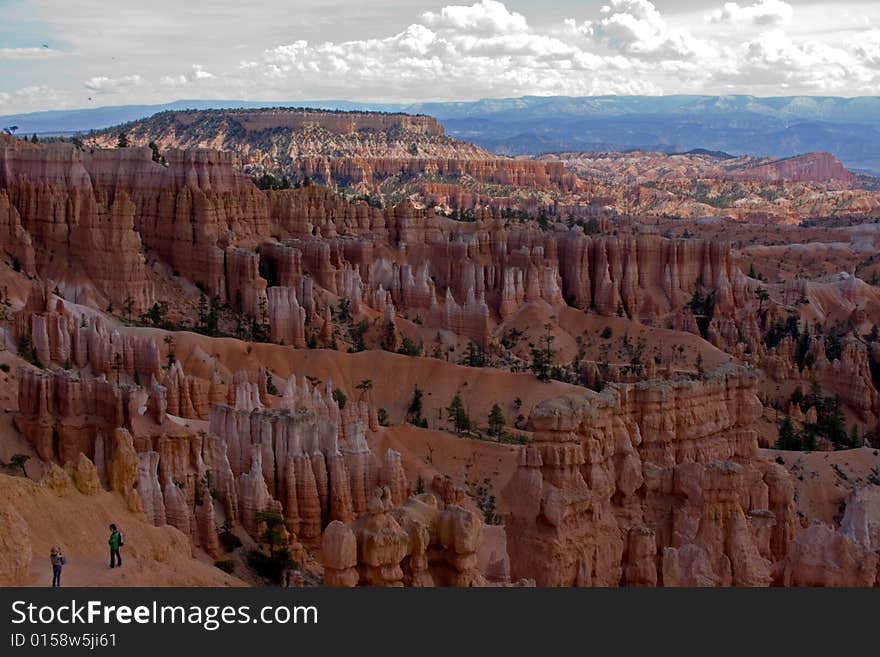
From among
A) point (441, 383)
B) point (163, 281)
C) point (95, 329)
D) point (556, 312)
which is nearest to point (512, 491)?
point (95, 329)

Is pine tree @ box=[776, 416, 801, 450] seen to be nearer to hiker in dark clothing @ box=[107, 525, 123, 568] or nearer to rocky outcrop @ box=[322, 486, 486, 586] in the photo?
rocky outcrop @ box=[322, 486, 486, 586]

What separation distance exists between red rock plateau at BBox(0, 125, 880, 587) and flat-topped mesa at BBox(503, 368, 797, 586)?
0.21 feet

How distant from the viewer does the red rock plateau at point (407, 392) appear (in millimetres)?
21234

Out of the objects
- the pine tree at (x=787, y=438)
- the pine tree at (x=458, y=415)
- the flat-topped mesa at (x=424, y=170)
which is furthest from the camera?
the flat-topped mesa at (x=424, y=170)

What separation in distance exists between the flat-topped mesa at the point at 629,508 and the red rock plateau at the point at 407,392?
0.21ft

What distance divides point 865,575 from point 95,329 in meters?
30.4

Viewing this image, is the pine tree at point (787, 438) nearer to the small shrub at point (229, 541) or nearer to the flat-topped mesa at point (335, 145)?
the small shrub at point (229, 541)

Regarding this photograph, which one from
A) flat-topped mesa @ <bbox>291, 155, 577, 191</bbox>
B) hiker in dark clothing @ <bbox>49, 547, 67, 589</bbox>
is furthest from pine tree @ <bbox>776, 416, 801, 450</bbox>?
flat-topped mesa @ <bbox>291, 155, 577, 191</bbox>

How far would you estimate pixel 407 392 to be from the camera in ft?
166

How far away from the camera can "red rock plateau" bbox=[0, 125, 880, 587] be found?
2123 centimetres

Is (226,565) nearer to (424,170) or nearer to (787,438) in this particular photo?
(787,438)

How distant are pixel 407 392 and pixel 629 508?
26497 millimetres

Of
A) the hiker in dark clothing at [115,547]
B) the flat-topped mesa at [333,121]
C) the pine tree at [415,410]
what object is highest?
the flat-topped mesa at [333,121]

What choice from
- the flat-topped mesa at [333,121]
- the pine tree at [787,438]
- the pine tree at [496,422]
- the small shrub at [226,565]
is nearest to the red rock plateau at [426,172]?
the flat-topped mesa at [333,121]
